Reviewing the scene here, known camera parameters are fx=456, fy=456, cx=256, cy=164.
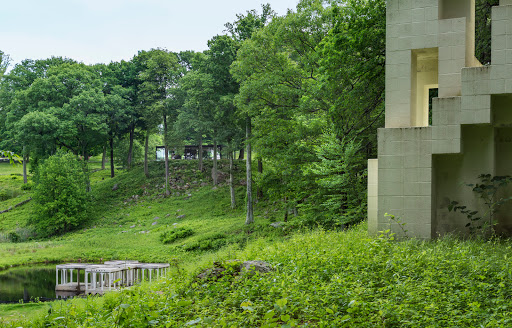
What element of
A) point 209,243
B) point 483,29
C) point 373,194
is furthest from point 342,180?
point 209,243

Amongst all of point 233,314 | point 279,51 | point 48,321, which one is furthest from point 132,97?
point 233,314

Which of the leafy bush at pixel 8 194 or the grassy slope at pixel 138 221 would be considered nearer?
the grassy slope at pixel 138 221

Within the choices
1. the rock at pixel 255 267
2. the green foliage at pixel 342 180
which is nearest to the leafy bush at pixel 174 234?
the green foliage at pixel 342 180

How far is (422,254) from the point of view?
7.90m

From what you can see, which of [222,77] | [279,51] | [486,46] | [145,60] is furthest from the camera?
[145,60]

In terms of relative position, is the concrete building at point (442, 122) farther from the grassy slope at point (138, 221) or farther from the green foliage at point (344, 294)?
the grassy slope at point (138, 221)

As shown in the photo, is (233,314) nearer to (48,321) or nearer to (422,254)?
(422,254)

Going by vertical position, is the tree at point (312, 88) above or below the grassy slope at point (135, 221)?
above

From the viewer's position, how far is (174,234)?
2695cm

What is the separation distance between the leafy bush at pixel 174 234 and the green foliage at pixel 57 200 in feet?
30.6

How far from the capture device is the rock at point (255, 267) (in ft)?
26.5

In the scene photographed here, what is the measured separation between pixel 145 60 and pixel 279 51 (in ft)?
77.7

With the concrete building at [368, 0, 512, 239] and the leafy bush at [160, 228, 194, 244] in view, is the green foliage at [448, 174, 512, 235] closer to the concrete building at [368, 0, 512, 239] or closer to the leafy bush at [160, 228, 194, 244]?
the concrete building at [368, 0, 512, 239]

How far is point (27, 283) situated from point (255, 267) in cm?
1604
